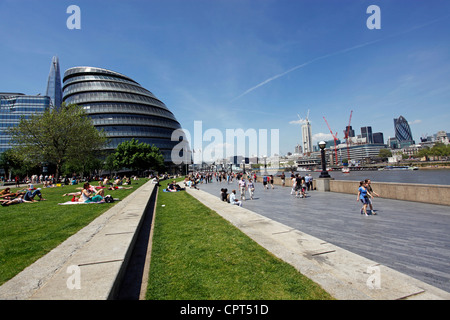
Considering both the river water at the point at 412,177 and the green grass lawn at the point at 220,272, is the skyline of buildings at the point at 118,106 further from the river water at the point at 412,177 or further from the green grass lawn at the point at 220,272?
the green grass lawn at the point at 220,272

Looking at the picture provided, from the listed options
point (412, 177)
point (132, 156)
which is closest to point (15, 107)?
point (132, 156)

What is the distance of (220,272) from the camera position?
4.19 m

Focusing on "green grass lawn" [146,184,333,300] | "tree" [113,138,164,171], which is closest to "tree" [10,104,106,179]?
"tree" [113,138,164,171]

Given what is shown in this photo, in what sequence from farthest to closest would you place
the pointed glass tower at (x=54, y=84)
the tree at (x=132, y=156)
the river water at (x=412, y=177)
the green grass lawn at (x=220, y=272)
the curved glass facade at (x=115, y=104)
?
the pointed glass tower at (x=54, y=84), the curved glass facade at (x=115, y=104), the tree at (x=132, y=156), the river water at (x=412, y=177), the green grass lawn at (x=220, y=272)

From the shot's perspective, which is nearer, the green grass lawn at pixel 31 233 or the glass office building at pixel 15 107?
the green grass lawn at pixel 31 233

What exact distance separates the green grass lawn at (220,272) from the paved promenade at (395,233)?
268 centimetres

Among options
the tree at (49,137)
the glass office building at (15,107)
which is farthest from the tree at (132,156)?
the glass office building at (15,107)

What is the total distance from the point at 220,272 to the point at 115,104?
86500 mm

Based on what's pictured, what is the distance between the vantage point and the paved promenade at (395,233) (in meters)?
4.87

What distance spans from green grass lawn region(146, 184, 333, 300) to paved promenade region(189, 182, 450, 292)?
2676 mm

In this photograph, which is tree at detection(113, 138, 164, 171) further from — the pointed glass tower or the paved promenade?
the pointed glass tower

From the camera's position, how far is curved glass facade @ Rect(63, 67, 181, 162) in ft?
250

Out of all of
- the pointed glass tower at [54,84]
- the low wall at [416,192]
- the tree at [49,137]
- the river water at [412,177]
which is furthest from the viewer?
the pointed glass tower at [54,84]

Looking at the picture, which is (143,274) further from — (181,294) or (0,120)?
(0,120)
